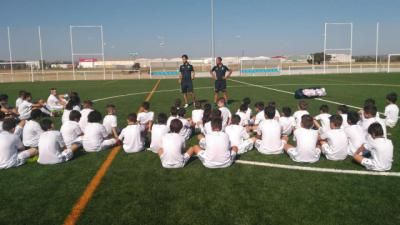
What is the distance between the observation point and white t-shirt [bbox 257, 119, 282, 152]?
23.0 feet

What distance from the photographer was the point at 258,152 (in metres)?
7.36

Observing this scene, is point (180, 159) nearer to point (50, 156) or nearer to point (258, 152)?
point (258, 152)

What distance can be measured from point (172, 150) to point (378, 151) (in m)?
3.71

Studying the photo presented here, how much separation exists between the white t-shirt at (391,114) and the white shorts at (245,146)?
4.48m

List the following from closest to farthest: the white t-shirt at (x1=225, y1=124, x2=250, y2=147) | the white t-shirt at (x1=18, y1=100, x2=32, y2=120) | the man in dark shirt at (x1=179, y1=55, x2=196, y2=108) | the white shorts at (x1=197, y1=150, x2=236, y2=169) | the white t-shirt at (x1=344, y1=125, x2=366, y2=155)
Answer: the white shorts at (x1=197, y1=150, x2=236, y2=169), the white t-shirt at (x1=344, y1=125, x2=366, y2=155), the white t-shirt at (x1=225, y1=124, x2=250, y2=147), the white t-shirt at (x1=18, y1=100, x2=32, y2=120), the man in dark shirt at (x1=179, y1=55, x2=196, y2=108)

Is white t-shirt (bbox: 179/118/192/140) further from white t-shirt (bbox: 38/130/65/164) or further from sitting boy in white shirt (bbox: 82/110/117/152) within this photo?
white t-shirt (bbox: 38/130/65/164)

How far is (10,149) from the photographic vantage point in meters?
6.29

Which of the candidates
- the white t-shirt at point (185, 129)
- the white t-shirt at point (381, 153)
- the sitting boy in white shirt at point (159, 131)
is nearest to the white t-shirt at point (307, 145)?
the white t-shirt at point (381, 153)

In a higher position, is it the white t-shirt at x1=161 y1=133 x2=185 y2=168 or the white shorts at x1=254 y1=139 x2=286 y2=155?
the white t-shirt at x1=161 y1=133 x2=185 y2=168

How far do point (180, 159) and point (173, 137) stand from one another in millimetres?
454

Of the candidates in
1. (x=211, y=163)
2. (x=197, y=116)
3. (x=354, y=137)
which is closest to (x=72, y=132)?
(x=197, y=116)

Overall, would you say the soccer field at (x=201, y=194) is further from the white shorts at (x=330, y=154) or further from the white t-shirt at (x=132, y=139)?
the white t-shirt at (x=132, y=139)

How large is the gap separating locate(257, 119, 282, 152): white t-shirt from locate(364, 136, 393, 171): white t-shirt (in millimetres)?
1782

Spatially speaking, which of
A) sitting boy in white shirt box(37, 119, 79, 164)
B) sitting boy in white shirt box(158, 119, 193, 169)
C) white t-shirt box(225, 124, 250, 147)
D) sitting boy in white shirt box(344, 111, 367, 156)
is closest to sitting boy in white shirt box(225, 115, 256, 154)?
white t-shirt box(225, 124, 250, 147)
